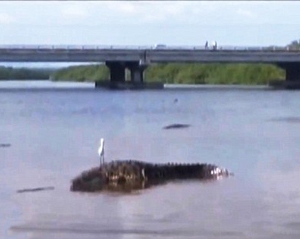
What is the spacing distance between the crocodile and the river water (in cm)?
48

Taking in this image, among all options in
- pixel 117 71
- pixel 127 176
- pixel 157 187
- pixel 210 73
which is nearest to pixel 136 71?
pixel 117 71

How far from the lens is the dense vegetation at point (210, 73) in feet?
470

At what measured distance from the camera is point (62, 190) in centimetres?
2798

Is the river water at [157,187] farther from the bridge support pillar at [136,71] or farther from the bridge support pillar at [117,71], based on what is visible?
the bridge support pillar at [117,71]

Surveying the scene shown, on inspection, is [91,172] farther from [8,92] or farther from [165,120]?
[8,92]

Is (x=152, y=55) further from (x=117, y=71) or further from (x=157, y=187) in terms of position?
(x=157, y=187)

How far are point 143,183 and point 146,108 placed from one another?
54397mm

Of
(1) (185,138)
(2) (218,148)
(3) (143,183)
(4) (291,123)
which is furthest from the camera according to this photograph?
(4) (291,123)

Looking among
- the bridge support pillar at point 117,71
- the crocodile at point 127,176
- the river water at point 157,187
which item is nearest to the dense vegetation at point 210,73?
the bridge support pillar at point 117,71

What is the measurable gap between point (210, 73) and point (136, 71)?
4119 centimetres

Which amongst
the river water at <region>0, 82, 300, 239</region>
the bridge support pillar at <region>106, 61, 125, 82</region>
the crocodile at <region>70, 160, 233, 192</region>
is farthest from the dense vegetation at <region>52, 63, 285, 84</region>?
the crocodile at <region>70, 160, 233, 192</region>

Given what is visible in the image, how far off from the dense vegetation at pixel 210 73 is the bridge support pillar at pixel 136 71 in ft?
84.9

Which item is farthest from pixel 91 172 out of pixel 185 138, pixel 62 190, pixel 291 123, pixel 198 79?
pixel 198 79

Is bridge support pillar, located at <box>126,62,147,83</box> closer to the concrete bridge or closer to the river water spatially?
the concrete bridge
